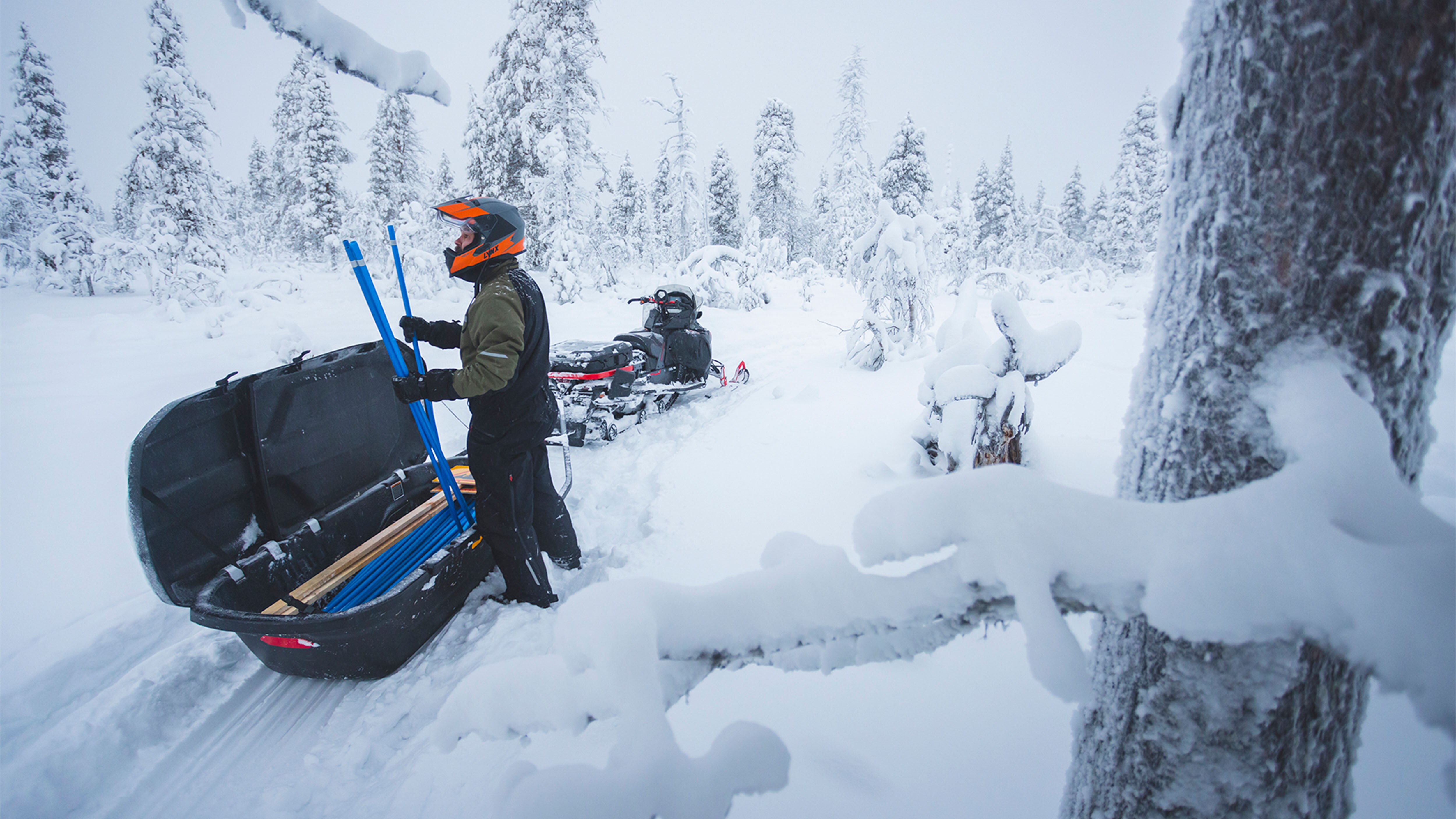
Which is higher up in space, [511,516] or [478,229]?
[478,229]

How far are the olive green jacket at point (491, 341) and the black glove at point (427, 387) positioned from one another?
4.9 inches

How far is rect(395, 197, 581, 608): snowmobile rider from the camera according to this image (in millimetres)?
2920

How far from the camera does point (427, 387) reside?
10.0 ft

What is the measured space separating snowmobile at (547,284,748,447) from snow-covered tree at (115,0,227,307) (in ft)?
54.1

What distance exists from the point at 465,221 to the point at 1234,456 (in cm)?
343

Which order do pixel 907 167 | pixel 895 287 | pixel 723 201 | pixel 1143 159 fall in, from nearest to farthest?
pixel 895 287 < pixel 907 167 < pixel 1143 159 < pixel 723 201

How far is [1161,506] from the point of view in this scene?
93cm

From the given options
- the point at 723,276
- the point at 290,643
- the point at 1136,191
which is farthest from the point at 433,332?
the point at 1136,191

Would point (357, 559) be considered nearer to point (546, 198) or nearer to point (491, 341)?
point (491, 341)

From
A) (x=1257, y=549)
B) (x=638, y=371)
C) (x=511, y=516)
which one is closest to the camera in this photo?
(x=1257, y=549)

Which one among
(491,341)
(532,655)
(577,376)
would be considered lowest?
(532,655)

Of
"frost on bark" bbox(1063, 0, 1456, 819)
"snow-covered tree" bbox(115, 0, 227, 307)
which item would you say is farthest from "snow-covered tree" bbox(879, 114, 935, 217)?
"snow-covered tree" bbox(115, 0, 227, 307)

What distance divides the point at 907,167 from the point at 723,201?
1130 cm

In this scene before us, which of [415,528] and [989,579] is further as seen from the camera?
[415,528]
